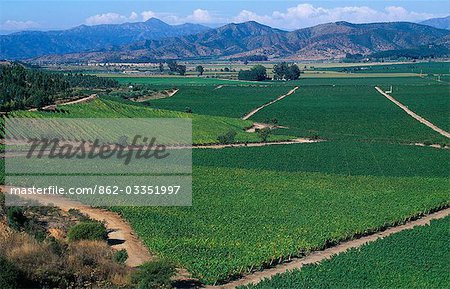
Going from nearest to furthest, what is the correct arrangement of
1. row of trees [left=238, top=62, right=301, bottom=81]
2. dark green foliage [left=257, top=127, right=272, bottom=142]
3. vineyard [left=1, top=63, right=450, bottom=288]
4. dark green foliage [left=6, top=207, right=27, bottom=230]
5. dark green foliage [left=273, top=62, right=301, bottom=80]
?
vineyard [left=1, top=63, right=450, bottom=288]
dark green foliage [left=6, top=207, right=27, bottom=230]
dark green foliage [left=257, top=127, right=272, bottom=142]
row of trees [left=238, top=62, right=301, bottom=81]
dark green foliage [left=273, top=62, right=301, bottom=80]

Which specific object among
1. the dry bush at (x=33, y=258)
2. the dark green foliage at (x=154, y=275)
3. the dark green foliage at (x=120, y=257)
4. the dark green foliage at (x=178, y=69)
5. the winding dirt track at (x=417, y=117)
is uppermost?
the dark green foliage at (x=178, y=69)

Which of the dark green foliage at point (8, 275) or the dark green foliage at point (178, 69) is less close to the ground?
the dark green foliage at point (178, 69)

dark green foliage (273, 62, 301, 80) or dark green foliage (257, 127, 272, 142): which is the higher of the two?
dark green foliage (273, 62, 301, 80)

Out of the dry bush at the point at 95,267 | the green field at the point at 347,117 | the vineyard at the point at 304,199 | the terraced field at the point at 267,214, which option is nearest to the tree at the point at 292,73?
the green field at the point at 347,117

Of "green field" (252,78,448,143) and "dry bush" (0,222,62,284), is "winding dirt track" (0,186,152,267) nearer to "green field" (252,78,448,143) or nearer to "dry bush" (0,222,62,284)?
"dry bush" (0,222,62,284)

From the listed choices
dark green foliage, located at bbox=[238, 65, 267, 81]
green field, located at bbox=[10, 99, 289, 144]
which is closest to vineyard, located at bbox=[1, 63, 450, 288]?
green field, located at bbox=[10, 99, 289, 144]

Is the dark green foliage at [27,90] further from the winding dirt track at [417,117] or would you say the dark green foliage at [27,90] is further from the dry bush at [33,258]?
the winding dirt track at [417,117]
